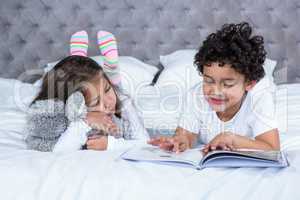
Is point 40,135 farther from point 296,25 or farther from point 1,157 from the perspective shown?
point 296,25

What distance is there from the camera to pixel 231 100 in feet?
4.61

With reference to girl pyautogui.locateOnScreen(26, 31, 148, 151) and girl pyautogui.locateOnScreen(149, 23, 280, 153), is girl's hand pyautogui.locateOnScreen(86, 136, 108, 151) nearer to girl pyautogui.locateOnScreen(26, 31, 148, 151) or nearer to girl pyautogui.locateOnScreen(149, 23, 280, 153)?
girl pyautogui.locateOnScreen(26, 31, 148, 151)

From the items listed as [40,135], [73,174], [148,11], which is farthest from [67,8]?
[73,174]

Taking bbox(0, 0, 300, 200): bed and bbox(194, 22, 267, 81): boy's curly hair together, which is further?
bbox(0, 0, 300, 200): bed

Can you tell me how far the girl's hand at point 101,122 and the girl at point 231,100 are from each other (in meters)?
0.25

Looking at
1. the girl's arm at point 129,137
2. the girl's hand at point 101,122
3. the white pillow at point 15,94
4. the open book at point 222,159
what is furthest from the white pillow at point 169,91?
the open book at point 222,159

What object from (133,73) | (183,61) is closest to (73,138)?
(133,73)

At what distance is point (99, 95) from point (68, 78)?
13 cm

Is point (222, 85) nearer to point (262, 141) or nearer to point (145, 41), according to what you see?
point (262, 141)

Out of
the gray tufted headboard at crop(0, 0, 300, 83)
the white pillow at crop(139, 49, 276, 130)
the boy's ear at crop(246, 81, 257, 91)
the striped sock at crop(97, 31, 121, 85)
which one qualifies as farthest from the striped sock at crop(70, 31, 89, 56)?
the boy's ear at crop(246, 81, 257, 91)

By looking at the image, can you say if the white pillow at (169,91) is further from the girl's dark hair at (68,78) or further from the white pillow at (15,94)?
the white pillow at (15,94)

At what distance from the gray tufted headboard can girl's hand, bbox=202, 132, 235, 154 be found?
55.4 inches

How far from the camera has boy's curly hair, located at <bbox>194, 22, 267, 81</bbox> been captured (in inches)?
54.3

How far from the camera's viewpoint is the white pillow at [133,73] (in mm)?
2258
